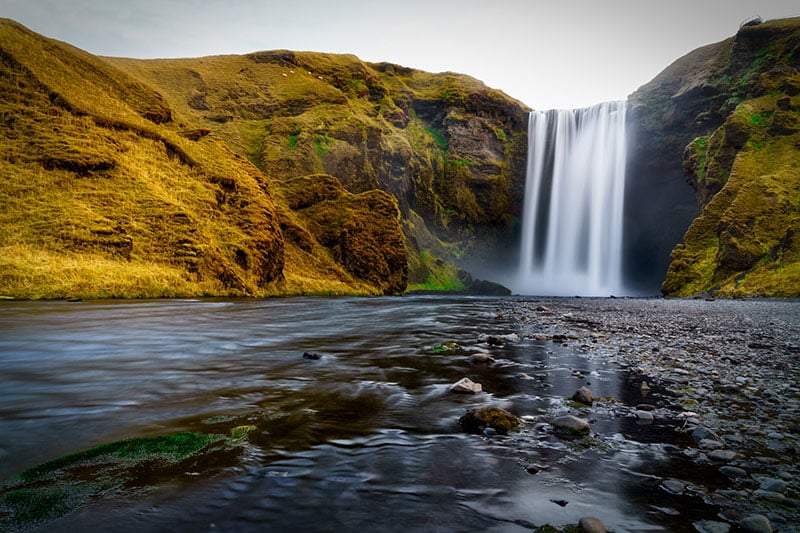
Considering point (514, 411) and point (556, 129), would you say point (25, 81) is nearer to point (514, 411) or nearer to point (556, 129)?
point (514, 411)

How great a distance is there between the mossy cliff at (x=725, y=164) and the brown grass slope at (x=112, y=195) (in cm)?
4960

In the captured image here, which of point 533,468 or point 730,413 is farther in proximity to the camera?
point 730,413

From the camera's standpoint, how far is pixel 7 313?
12133 mm

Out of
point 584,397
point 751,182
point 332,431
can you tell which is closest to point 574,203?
point 751,182

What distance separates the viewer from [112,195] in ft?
73.7

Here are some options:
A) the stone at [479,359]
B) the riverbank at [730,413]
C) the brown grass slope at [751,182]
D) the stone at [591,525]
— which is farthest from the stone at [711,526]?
the brown grass slope at [751,182]

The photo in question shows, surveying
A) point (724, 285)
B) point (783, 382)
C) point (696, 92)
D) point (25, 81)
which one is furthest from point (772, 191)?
point (25, 81)

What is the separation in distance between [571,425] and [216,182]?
103 feet

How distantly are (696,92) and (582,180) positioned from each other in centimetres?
2394

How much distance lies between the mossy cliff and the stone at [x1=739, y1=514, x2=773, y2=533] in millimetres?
48533

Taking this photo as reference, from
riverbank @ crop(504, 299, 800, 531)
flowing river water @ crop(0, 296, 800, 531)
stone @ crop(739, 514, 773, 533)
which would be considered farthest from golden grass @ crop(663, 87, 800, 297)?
stone @ crop(739, 514, 773, 533)

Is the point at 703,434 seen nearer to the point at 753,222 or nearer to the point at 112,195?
the point at 112,195

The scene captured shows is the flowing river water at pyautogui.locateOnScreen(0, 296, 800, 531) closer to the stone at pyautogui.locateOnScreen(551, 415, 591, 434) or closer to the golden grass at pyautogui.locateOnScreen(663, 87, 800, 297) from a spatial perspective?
the stone at pyautogui.locateOnScreen(551, 415, 591, 434)

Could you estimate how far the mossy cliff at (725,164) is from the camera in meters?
43.4
